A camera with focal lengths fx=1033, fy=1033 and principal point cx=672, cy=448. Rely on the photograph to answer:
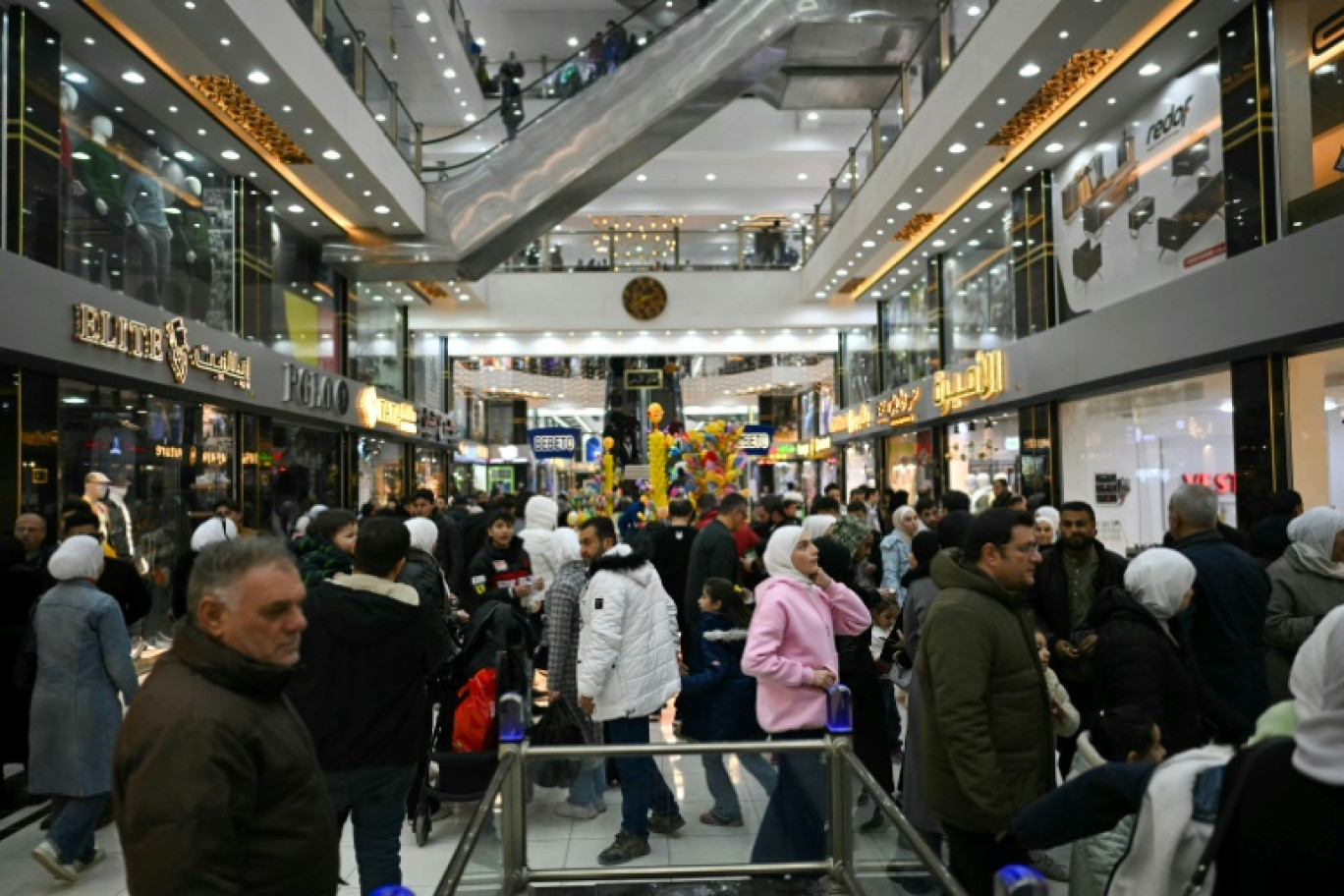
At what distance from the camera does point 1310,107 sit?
757 cm

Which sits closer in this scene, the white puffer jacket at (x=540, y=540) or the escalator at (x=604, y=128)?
the white puffer jacket at (x=540, y=540)

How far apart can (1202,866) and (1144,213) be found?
9.76m

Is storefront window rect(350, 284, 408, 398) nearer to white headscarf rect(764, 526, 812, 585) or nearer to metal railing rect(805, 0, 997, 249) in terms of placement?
metal railing rect(805, 0, 997, 249)

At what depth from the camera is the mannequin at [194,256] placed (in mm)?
10719

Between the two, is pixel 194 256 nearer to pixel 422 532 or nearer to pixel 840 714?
pixel 422 532

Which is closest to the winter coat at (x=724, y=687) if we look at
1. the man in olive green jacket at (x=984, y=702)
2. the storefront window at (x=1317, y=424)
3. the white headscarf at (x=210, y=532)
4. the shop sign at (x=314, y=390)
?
the man in olive green jacket at (x=984, y=702)

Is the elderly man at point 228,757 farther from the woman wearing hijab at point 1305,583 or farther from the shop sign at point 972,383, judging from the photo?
the shop sign at point 972,383

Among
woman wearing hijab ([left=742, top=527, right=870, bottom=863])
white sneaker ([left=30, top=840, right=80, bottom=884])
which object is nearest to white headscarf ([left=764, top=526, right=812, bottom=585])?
woman wearing hijab ([left=742, top=527, right=870, bottom=863])

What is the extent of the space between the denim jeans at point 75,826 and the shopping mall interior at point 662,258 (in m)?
0.17

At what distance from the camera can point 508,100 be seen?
57.4 feet

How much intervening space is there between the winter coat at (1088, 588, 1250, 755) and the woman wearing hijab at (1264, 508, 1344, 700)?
1282mm

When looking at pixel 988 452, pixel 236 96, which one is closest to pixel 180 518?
pixel 236 96

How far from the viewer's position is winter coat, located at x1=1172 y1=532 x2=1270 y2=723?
151 inches

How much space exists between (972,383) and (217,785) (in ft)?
45.7
